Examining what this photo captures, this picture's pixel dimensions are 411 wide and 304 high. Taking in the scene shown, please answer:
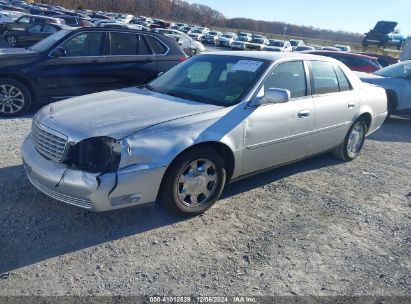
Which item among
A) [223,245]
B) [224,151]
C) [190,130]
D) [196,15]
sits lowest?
[223,245]

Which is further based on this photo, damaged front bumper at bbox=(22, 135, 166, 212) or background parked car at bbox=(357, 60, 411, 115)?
background parked car at bbox=(357, 60, 411, 115)

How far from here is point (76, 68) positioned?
7.47 metres

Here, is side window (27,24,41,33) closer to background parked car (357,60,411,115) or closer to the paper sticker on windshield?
background parked car (357,60,411,115)

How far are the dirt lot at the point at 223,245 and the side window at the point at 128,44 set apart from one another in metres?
3.68

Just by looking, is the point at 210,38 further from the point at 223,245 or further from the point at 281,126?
the point at 223,245

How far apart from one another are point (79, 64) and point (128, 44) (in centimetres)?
112

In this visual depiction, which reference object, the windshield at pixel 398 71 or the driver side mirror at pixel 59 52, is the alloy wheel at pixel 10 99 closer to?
the driver side mirror at pixel 59 52

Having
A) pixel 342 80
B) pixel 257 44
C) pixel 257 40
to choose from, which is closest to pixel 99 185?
pixel 342 80

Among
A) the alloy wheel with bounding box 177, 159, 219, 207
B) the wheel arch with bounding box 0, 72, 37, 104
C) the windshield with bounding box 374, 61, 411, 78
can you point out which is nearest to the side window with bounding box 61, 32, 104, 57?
the wheel arch with bounding box 0, 72, 37, 104

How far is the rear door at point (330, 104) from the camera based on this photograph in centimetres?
502

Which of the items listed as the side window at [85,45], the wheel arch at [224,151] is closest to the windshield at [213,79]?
the wheel arch at [224,151]

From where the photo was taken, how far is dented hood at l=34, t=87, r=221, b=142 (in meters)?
3.44

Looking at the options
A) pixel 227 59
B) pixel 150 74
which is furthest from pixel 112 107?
pixel 150 74

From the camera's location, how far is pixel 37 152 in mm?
3779
